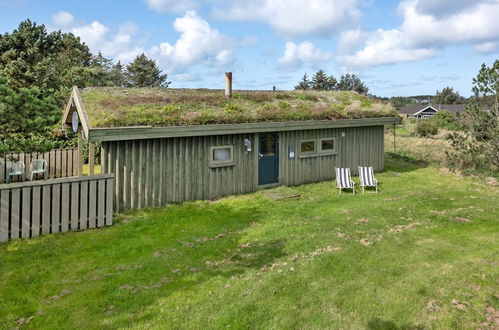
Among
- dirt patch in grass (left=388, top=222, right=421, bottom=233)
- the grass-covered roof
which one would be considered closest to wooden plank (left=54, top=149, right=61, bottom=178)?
the grass-covered roof

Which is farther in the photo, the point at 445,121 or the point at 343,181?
the point at 445,121

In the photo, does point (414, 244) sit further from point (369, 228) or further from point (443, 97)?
point (443, 97)

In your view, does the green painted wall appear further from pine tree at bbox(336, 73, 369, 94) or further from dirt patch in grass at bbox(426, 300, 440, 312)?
pine tree at bbox(336, 73, 369, 94)

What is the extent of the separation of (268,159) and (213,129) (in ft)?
9.35

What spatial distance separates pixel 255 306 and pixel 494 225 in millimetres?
7410

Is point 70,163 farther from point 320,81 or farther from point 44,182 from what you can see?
point 320,81

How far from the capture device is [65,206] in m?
8.91

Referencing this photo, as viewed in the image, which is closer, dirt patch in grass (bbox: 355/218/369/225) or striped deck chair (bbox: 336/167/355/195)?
dirt patch in grass (bbox: 355/218/369/225)

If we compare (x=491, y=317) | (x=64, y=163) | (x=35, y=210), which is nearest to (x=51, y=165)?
(x=64, y=163)

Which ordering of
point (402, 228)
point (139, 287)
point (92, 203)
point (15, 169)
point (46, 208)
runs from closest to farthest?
1. point (139, 287)
2. point (46, 208)
3. point (92, 203)
4. point (402, 228)
5. point (15, 169)

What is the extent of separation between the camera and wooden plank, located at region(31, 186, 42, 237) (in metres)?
8.43

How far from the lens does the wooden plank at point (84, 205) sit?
9.09 metres

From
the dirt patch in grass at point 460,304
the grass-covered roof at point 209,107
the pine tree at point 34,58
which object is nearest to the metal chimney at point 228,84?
the grass-covered roof at point 209,107

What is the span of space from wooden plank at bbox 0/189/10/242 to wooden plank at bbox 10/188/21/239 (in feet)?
0.25
